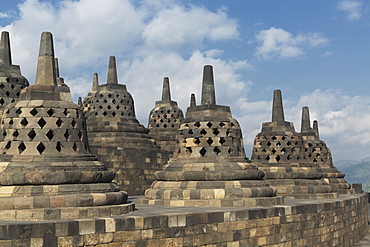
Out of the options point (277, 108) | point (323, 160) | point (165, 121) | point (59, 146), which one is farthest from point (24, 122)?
point (165, 121)

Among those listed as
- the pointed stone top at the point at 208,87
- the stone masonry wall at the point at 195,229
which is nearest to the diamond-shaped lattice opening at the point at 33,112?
the stone masonry wall at the point at 195,229

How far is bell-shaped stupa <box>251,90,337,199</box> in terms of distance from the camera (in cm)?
1947

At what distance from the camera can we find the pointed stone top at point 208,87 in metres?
15.9

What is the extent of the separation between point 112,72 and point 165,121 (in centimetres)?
745

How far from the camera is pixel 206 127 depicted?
15375 millimetres

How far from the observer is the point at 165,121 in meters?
31.9

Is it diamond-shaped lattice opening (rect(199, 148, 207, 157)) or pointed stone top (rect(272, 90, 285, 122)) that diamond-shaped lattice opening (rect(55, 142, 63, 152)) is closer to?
diamond-shaped lattice opening (rect(199, 148, 207, 157))

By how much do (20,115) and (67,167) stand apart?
166 cm

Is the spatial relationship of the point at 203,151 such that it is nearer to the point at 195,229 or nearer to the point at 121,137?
the point at 195,229

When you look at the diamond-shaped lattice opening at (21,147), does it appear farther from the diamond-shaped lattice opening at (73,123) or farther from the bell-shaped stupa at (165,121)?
the bell-shaped stupa at (165,121)

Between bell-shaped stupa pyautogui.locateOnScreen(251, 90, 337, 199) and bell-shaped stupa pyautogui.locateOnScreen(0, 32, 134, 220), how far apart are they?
351 inches

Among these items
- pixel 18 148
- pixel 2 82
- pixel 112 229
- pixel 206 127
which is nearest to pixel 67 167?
pixel 18 148

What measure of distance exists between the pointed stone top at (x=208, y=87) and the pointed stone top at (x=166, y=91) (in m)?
16.5

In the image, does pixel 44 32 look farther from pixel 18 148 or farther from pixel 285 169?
pixel 285 169
